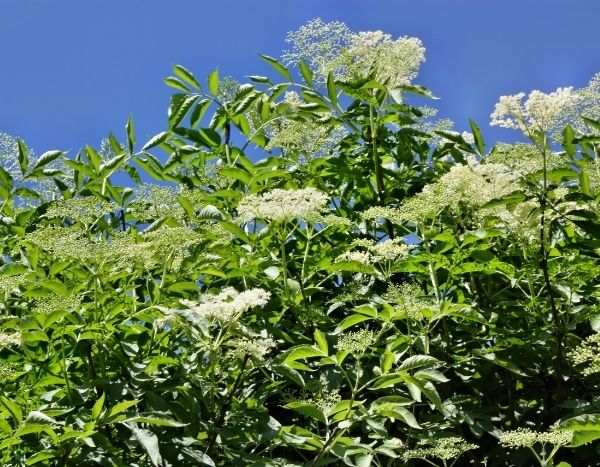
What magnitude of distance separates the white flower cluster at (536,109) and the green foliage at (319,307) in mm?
72

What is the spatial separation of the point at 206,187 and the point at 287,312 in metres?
0.93

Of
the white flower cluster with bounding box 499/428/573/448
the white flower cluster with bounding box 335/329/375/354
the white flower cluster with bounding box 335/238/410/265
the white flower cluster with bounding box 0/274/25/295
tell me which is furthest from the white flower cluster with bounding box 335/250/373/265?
the white flower cluster with bounding box 0/274/25/295

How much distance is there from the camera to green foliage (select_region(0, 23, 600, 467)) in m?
2.57

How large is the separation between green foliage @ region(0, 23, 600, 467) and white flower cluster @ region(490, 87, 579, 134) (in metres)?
0.07

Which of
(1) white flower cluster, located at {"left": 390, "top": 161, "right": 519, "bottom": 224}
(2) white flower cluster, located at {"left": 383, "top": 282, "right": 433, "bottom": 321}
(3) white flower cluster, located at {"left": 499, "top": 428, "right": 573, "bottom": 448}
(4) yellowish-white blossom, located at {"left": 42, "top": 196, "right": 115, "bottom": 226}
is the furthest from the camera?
(4) yellowish-white blossom, located at {"left": 42, "top": 196, "right": 115, "bottom": 226}

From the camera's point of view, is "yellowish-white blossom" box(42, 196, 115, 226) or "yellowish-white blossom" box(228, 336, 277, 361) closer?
"yellowish-white blossom" box(228, 336, 277, 361)

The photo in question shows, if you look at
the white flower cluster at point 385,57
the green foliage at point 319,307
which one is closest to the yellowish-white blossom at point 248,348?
the green foliage at point 319,307

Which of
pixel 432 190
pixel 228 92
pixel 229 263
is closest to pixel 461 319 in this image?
pixel 432 190

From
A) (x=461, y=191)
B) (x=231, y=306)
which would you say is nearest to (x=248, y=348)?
(x=231, y=306)

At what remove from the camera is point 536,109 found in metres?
2.89

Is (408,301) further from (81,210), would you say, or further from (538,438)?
(81,210)

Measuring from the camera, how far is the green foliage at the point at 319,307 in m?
2.57

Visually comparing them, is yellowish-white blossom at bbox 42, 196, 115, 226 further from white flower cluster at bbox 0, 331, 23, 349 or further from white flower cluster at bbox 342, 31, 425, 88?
white flower cluster at bbox 342, 31, 425, 88

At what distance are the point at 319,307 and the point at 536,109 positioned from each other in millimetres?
959
